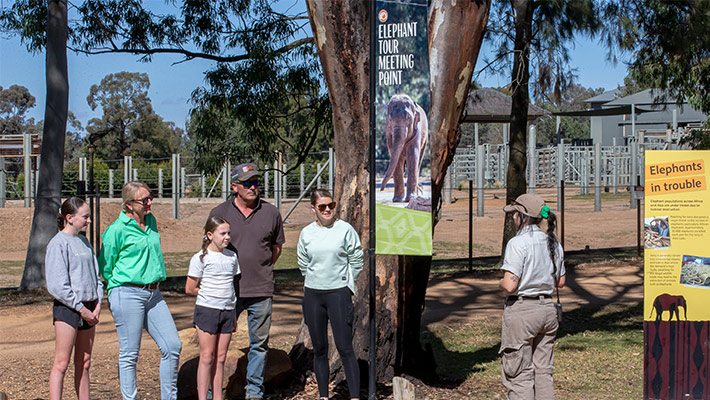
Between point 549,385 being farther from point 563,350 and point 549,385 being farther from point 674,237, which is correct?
point 563,350

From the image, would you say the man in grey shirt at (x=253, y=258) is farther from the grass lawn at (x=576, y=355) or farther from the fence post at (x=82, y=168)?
the fence post at (x=82, y=168)

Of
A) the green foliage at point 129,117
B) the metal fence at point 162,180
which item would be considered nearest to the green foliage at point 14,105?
the green foliage at point 129,117

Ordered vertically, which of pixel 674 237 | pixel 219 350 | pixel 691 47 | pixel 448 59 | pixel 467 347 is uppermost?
pixel 691 47

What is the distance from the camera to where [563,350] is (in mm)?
8930

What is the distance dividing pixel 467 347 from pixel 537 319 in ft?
12.9

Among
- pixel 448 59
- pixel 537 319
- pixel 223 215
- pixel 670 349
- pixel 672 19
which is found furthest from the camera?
pixel 672 19

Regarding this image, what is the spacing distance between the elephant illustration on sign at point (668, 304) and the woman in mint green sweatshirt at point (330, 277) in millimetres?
2560

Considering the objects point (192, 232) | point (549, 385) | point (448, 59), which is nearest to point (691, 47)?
point (448, 59)

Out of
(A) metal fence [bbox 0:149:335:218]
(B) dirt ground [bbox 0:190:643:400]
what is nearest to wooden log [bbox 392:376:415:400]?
(B) dirt ground [bbox 0:190:643:400]

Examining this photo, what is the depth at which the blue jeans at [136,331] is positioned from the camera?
540 cm

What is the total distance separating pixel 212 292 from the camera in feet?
18.5

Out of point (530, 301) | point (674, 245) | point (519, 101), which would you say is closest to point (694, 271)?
point (674, 245)

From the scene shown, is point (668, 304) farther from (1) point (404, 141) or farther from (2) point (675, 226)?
(1) point (404, 141)

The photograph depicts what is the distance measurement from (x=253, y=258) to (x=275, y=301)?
657 centimetres
